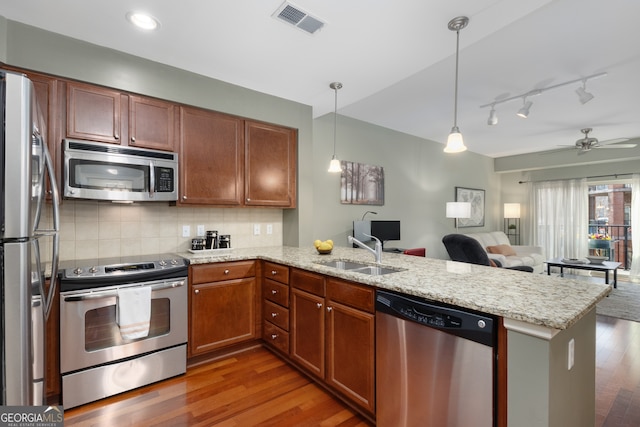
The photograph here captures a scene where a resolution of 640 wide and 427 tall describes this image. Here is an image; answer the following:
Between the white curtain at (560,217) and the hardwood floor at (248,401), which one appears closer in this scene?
the hardwood floor at (248,401)

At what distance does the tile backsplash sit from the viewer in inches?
96.3

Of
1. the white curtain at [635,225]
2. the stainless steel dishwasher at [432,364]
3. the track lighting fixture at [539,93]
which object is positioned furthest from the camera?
the white curtain at [635,225]

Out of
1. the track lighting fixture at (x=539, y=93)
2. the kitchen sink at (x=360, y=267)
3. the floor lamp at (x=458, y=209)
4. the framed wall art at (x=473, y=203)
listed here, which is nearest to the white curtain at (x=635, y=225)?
the framed wall art at (x=473, y=203)

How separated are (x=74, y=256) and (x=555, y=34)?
416 centimetres

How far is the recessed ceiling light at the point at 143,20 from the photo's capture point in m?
1.97

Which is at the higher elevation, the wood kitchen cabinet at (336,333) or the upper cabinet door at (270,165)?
the upper cabinet door at (270,165)

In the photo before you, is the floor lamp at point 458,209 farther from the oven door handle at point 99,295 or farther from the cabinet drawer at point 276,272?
the oven door handle at point 99,295

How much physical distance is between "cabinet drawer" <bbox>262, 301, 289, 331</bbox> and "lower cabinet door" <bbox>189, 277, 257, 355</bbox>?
4.9 inches

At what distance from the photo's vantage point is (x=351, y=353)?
74.2 inches

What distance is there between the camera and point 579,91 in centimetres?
313

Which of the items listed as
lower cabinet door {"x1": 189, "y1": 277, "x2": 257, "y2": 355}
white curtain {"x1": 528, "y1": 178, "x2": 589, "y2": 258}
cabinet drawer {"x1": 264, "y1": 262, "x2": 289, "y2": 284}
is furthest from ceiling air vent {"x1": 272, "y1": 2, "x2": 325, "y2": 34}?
white curtain {"x1": 528, "y1": 178, "x2": 589, "y2": 258}

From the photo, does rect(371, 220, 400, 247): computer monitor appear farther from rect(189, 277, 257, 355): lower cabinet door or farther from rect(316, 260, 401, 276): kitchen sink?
rect(189, 277, 257, 355): lower cabinet door

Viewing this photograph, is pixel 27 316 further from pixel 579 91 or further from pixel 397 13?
pixel 579 91

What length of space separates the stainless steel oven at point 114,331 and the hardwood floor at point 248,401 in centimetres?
11
